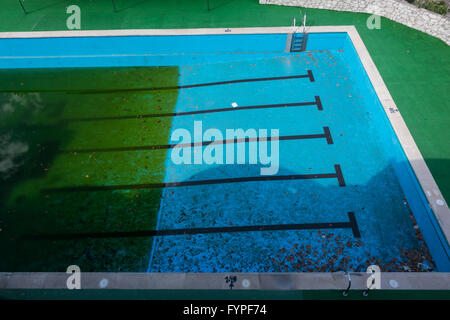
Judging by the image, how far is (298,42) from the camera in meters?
10.8

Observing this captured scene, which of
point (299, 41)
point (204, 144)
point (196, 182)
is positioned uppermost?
point (299, 41)

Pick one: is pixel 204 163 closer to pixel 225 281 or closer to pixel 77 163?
pixel 77 163

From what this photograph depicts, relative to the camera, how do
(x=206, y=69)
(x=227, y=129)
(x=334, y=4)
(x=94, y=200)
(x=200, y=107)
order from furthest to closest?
(x=334, y=4) < (x=206, y=69) < (x=200, y=107) < (x=227, y=129) < (x=94, y=200)

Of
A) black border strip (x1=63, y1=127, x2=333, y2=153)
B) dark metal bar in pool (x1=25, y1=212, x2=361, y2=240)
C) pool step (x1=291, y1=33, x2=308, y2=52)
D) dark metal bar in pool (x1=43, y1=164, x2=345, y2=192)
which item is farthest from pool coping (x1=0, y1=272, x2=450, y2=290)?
pool step (x1=291, y1=33, x2=308, y2=52)

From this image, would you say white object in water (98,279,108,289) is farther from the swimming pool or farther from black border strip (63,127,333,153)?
black border strip (63,127,333,153)

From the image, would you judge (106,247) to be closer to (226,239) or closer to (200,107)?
(226,239)

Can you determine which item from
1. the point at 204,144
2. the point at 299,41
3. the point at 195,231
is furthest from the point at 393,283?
the point at 299,41

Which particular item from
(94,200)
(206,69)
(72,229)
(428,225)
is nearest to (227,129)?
(206,69)

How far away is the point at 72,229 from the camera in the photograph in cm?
703

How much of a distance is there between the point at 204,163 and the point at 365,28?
8121 mm

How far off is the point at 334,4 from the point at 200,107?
23.3 ft

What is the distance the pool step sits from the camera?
10578mm

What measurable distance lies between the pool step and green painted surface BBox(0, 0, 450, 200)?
886 mm
